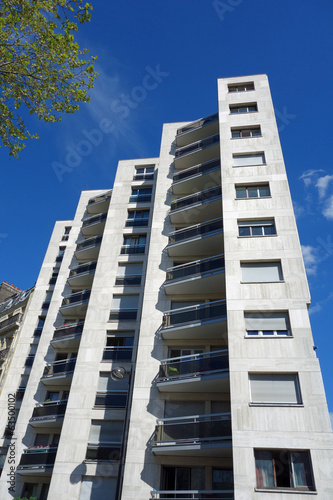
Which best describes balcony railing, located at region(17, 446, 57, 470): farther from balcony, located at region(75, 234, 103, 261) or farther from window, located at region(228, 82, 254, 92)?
window, located at region(228, 82, 254, 92)

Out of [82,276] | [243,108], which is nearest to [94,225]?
[82,276]

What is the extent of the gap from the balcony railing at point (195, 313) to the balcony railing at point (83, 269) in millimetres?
10305

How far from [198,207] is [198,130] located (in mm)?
8212

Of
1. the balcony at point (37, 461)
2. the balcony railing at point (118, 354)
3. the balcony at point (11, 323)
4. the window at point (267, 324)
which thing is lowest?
the balcony at point (37, 461)

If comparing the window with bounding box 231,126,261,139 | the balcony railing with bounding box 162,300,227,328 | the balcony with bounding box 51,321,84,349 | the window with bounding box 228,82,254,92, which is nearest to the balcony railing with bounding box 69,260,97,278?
the balcony with bounding box 51,321,84,349

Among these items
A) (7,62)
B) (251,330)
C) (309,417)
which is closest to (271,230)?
(251,330)

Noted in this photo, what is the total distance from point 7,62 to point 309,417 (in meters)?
16.6

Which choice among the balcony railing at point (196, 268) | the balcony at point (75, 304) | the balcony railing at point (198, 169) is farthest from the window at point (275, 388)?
the balcony at point (75, 304)

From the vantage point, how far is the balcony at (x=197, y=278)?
1962 centimetres

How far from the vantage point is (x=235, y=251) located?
1873 centimetres

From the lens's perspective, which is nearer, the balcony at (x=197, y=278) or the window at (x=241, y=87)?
the balcony at (x=197, y=278)

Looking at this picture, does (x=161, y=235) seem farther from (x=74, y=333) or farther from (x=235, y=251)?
(x=74, y=333)

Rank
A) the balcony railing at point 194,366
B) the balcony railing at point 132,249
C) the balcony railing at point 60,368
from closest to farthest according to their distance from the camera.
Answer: the balcony railing at point 194,366
the balcony railing at point 60,368
the balcony railing at point 132,249

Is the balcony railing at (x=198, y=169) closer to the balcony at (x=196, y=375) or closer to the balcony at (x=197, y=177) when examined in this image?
the balcony at (x=197, y=177)
